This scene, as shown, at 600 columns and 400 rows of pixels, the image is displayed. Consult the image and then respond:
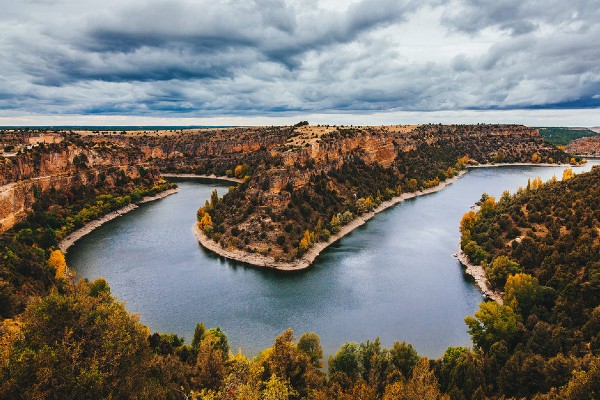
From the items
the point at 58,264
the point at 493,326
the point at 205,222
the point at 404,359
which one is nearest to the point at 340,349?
the point at 404,359

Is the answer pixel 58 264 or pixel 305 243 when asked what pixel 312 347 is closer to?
pixel 305 243

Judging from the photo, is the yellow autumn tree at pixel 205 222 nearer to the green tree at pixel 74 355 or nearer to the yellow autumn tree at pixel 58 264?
the yellow autumn tree at pixel 58 264

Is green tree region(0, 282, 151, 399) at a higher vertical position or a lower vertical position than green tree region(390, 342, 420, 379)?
higher

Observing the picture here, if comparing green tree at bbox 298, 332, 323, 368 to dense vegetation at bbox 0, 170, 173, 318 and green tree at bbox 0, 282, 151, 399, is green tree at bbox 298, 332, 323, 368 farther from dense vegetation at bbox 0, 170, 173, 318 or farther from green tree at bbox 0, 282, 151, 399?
dense vegetation at bbox 0, 170, 173, 318

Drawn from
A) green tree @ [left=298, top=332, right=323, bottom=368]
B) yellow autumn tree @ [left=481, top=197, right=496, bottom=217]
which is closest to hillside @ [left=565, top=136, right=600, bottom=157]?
yellow autumn tree @ [left=481, top=197, right=496, bottom=217]

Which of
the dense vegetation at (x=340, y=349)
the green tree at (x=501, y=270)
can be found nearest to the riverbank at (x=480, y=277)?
the green tree at (x=501, y=270)

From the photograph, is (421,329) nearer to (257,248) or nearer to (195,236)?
(257,248)

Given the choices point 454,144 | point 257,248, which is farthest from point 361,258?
point 454,144
